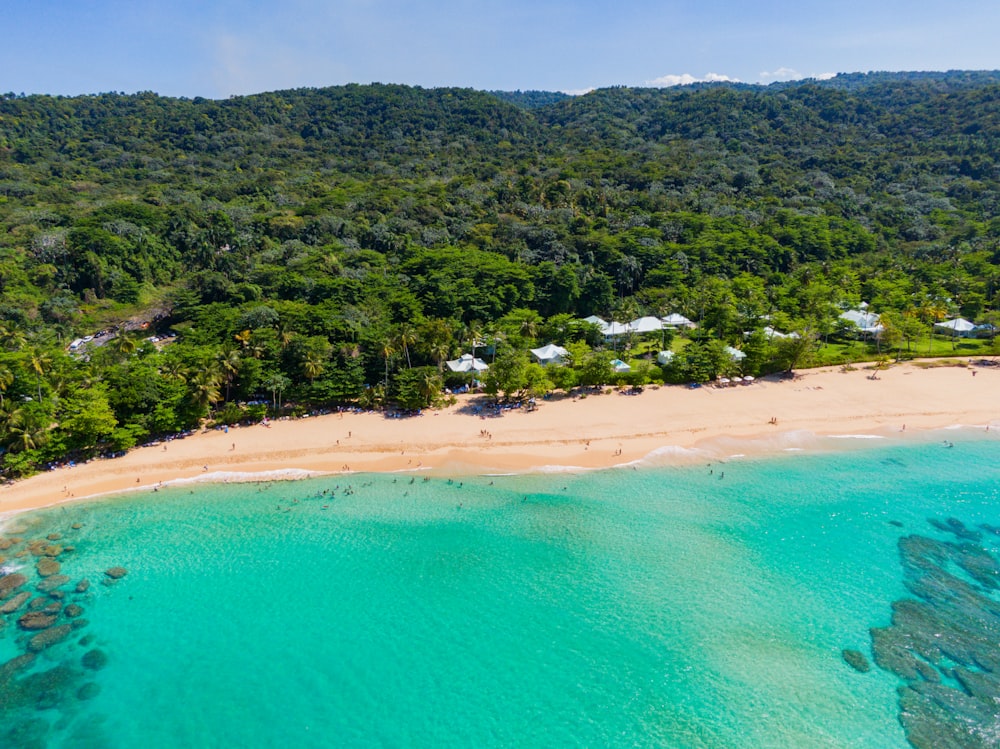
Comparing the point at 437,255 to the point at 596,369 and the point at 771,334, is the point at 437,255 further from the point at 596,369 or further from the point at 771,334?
the point at 771,334

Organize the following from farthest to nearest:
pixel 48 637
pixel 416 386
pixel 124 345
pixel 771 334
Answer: pixel 771 334, pixel 124 345, pixel 416 386, pixel 48 637

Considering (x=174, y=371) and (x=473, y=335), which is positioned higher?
(x=174, y=371)

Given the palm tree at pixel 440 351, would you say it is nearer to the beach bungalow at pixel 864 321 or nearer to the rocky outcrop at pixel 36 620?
the rocky outcrop at pixel 36 620

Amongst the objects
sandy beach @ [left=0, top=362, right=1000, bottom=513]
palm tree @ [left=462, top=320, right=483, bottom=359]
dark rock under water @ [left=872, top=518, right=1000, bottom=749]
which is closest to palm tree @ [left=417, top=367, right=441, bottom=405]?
sandy beach @ [left=0, top=362, right=1000, bottom=513]

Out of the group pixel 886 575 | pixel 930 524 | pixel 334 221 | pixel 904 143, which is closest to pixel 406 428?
pixel 886 575

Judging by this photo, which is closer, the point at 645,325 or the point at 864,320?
the point at 645,325

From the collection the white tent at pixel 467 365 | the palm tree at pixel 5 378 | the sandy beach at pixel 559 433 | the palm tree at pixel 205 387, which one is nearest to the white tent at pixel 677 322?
the sandy beach at pixel 559 433

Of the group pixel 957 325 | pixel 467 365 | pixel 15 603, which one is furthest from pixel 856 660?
pixel 957 325
